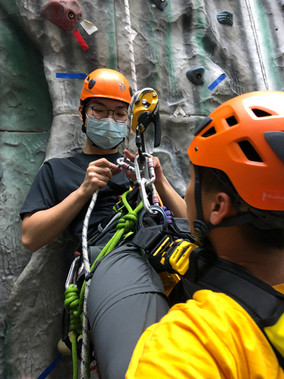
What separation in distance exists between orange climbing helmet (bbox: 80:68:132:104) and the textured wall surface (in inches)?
15.8

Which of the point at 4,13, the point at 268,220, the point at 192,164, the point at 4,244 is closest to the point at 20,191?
the point at 4,244

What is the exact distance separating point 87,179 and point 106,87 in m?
0.58

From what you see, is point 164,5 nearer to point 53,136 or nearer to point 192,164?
point 53,136

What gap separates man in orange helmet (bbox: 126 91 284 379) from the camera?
53 centimetres

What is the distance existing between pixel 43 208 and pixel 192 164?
92 centimetres

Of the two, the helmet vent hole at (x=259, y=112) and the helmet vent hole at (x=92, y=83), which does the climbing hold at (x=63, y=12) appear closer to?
the helmet vent hole at (x=92, y=83)

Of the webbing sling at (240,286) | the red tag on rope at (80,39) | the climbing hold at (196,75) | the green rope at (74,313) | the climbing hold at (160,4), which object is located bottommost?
the green rope at (74,313)

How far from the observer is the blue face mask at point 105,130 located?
1647 mm

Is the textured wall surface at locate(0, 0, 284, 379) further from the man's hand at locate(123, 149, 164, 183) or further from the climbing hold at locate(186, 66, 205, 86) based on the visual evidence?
the man's hand at locate(123, 149, 164, 183)

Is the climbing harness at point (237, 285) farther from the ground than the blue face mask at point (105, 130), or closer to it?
closer to it

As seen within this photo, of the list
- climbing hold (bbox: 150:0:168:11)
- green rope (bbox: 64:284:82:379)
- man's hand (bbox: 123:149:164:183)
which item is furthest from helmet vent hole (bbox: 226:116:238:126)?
Answer: climbing hold (bbox: 150:0:168:11)

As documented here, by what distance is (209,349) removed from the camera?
20.6 inches

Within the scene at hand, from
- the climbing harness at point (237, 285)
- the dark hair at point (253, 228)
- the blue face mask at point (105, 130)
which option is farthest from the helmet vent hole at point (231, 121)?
the blue face mask at point (105, 130)

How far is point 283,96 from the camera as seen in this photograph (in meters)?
0.71
